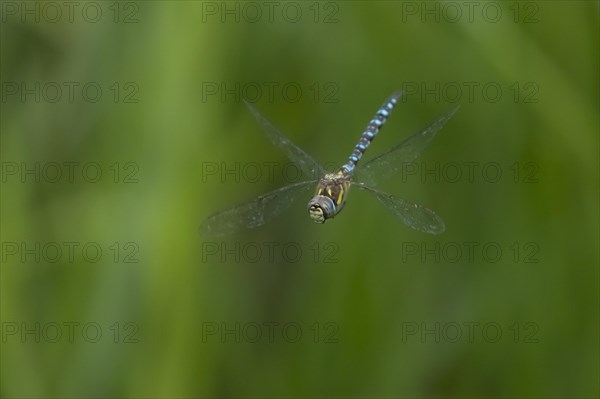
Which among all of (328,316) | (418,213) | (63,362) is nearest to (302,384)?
(328,316)

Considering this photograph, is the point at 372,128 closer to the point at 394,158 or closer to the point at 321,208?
the point at 394,158

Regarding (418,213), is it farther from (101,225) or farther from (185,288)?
(101,225)

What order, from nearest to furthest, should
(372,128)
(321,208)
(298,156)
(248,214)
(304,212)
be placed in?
(321,208) < (248,214) < (298,156) < (372,128) < (304,212)

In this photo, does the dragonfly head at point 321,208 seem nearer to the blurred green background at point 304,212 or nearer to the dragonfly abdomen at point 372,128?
the dragonfly abdomen at point 372,128

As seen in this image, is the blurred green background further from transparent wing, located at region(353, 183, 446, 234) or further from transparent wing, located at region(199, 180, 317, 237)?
transparent wing, located at region(353, 183, 446, 234)

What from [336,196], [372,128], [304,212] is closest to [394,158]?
[336,196]

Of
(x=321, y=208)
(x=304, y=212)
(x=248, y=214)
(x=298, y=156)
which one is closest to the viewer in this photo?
(x=321, y=208)
